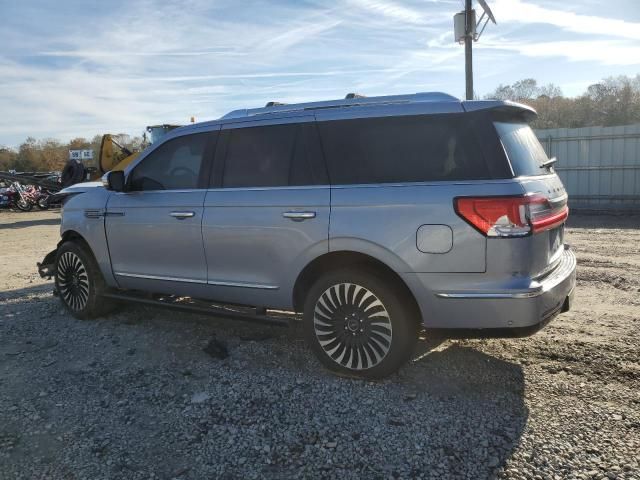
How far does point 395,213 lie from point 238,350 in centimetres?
199

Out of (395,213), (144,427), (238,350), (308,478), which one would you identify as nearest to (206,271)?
(238,350)

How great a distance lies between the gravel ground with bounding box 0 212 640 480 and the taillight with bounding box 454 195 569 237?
116 centimetres

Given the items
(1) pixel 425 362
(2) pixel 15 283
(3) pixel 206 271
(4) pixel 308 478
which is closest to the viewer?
(4) pixel 308 478

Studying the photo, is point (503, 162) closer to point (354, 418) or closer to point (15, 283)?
point (354, 418)

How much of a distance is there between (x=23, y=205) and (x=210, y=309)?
23452 mm

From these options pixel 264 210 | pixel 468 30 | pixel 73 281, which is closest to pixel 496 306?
pixel 264 210

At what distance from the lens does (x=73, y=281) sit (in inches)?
226

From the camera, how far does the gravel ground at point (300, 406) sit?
116 inches

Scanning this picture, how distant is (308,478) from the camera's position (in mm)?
2830

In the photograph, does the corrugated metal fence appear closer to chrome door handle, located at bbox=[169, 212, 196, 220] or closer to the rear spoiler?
the rear spoiler

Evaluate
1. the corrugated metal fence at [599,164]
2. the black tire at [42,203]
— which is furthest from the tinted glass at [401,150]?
the black tire at [42,203]

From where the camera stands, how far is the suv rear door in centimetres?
403

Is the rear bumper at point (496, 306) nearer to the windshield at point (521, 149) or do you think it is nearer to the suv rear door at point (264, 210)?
the windshield at point (521, 149)

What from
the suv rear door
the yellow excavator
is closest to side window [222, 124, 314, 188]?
the suv rear door
